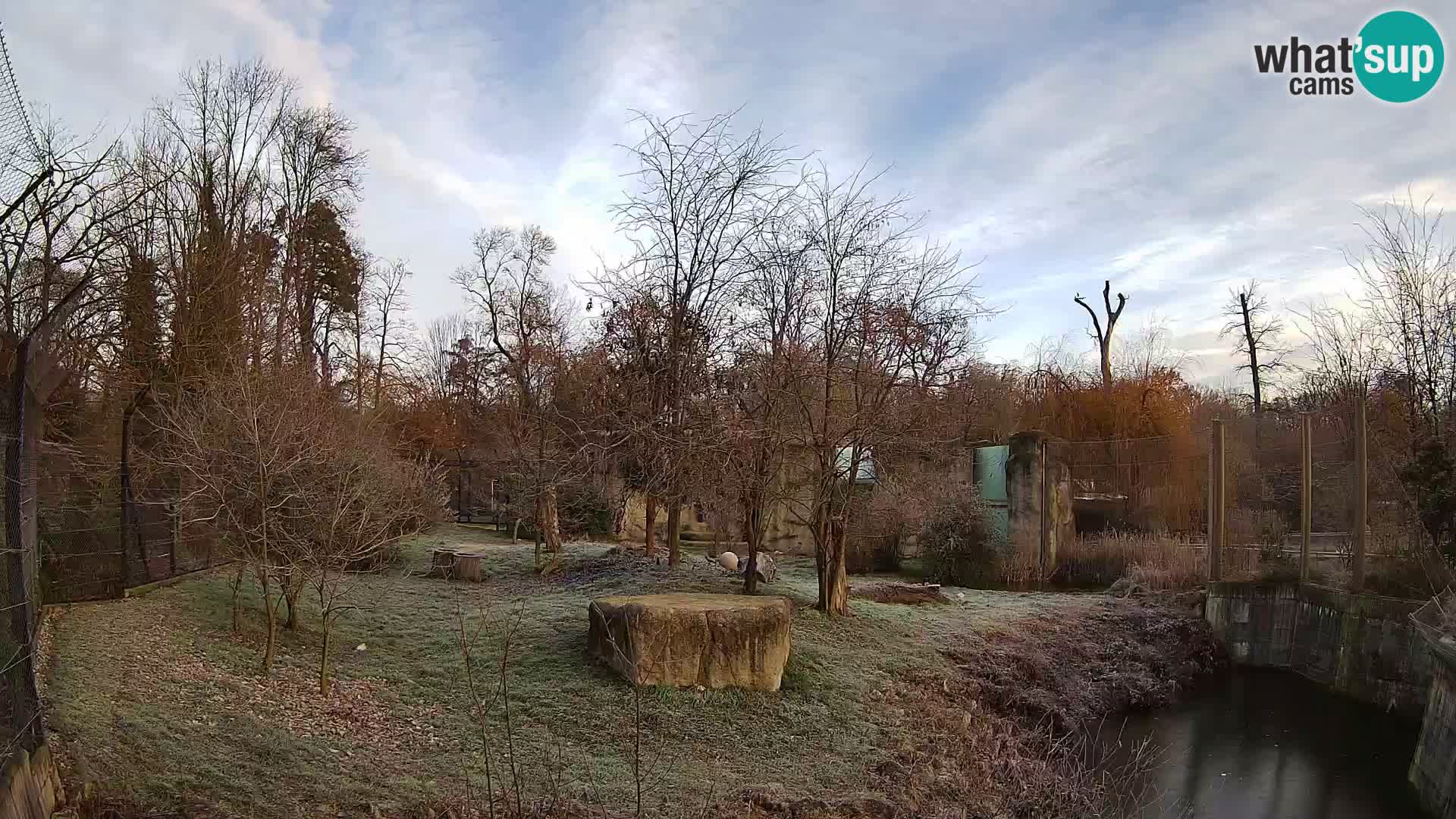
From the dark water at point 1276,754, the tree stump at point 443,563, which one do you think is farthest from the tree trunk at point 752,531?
the tree stump at point 443,563

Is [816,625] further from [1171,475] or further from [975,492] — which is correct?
[1171,475]

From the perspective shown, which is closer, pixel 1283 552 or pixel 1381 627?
pixel 1381 627

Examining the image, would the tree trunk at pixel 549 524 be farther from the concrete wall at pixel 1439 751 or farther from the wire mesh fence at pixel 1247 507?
the concrete wall at pixel 1439 751

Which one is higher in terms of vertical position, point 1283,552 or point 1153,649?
point 1283,552

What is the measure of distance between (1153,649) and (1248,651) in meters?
1.59

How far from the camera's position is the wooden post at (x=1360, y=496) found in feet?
33.6

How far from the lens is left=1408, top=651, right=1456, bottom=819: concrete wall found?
6902 mm

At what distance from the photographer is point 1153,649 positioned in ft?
38.6

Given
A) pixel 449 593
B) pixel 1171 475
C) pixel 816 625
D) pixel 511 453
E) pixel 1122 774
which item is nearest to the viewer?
pixel 1122 774

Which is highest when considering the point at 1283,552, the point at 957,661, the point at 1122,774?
the point at 1283,552

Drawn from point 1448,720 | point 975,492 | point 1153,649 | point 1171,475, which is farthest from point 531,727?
point 1171,475

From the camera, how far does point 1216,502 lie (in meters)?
13.6

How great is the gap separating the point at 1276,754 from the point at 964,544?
7406 millimetres

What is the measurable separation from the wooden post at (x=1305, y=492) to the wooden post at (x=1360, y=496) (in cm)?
105
